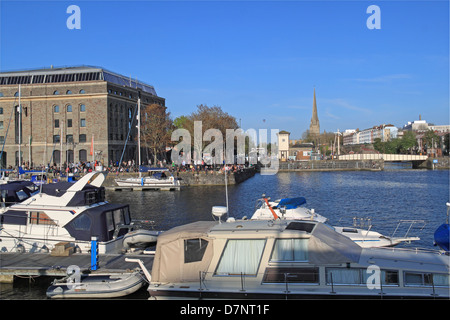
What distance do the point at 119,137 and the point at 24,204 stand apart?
6714 centimetres

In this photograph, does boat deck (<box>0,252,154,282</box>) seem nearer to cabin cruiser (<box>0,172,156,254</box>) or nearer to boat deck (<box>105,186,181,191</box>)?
cabin cruiser (<box>0,172,156,254</box>)

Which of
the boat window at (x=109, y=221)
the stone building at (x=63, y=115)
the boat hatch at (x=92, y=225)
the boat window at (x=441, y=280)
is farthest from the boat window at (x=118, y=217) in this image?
the stone building at (x=63, y=115)

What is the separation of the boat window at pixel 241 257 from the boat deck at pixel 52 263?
4406 millimetres

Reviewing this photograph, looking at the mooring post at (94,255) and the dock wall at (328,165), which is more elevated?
the dock wall at (328,165)

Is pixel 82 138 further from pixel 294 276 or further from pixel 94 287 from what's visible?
pixel 294 276

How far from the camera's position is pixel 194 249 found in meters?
12.6

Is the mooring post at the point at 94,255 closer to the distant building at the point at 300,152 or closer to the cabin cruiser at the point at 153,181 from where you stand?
the cabin cruiser at the point at 153,181

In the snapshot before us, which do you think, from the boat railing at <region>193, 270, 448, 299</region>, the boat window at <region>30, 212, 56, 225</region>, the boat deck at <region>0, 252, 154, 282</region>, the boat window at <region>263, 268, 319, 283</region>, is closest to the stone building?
the boat window at <region>30, 212, 56, 225</region>

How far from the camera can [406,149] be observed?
152 metres

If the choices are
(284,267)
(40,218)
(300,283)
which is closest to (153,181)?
(40,218)

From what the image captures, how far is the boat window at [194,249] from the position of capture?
495 inches

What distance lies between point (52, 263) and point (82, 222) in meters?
2.62
